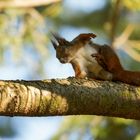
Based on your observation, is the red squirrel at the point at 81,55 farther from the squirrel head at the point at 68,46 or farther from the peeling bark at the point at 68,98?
the peeling bark at the point at 68,98

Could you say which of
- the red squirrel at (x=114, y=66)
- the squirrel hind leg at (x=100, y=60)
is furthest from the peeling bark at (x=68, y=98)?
the squirrel hind leg at (x=100, y=60)

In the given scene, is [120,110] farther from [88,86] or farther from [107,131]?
[107,131]

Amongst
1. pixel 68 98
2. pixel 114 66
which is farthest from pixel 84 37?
pixel 68 98

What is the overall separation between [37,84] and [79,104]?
0.60 ft

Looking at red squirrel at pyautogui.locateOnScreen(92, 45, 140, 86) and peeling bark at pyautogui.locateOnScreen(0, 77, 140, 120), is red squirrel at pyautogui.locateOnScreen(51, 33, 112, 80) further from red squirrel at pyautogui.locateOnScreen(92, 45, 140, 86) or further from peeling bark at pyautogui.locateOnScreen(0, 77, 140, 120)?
peeling bark at pyautogui.locateOnScreen(0, 77, 140, 120)

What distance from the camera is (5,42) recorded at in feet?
13.9

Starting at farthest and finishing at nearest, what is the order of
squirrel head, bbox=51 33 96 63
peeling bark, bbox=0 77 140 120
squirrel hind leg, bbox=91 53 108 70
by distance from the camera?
squirrel hind leg, bbox=91 53 108 70 → squirrel head, bbox=51 33 96 63 → peeling bark, bbox=0 77 140 120

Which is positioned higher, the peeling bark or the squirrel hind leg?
the squirrel hind leg

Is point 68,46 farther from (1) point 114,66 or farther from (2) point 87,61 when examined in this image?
(1) point 114,66

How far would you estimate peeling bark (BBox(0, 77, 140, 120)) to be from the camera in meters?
1.77

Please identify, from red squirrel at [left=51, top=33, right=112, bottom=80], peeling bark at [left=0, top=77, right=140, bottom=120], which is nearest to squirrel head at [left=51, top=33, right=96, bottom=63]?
red squirrel at [left=51, top=33, right=112, bottom=80]

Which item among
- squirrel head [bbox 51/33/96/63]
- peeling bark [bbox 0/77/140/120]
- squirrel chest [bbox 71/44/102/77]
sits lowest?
peeling bark [bbox 0/77/140/120]

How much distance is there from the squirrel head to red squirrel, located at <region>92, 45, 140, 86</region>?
9 centimetres

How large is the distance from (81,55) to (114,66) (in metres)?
0.16
